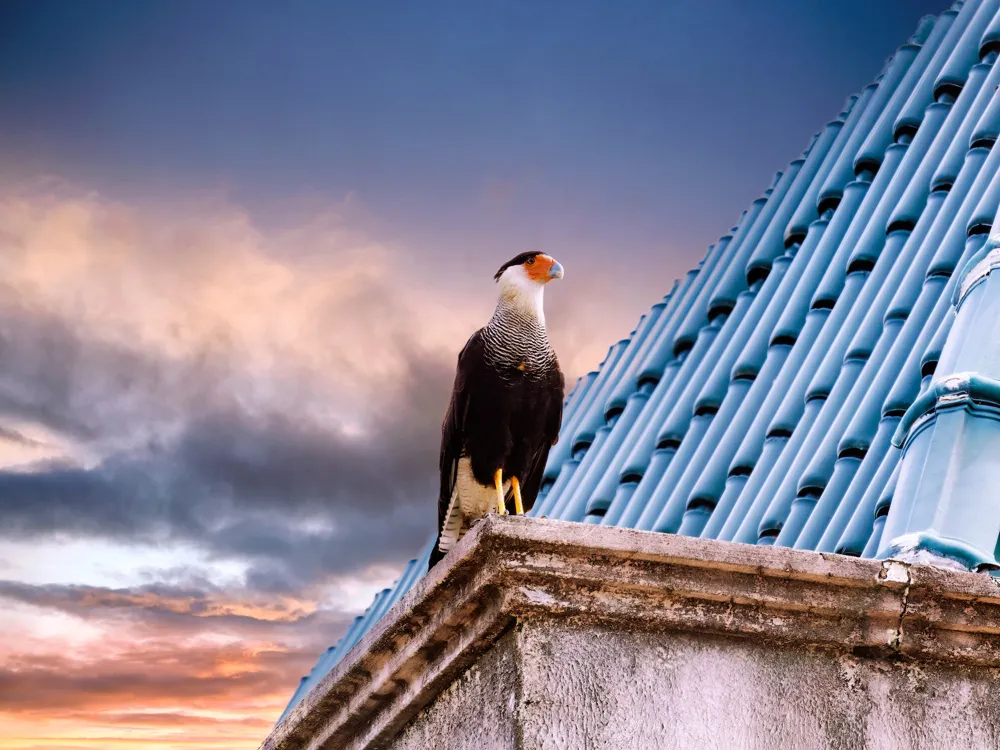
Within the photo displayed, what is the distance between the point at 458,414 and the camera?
4785 mm

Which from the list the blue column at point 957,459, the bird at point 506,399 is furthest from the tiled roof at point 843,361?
the bird at point 506,399

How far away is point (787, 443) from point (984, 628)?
2857 millimetres

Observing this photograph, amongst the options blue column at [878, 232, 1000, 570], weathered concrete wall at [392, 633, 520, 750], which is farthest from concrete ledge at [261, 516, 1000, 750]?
blue column at [878, 232, 1000, 570]

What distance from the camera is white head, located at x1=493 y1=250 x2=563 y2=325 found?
4816mm

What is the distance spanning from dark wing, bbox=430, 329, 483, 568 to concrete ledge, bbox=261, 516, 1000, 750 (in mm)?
1510

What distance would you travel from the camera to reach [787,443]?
6.00 metres

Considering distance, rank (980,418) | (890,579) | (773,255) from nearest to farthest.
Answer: (890,579)
(980,418)
(773,255)

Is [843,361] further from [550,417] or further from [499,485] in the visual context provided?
[499,485]

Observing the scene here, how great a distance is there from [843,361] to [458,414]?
2232 mm

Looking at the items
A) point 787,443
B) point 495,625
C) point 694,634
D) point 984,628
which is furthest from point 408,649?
point 787,443

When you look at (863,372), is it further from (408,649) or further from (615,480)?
(408,649)

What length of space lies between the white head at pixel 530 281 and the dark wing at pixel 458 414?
0.18 metres

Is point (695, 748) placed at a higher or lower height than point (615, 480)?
lower

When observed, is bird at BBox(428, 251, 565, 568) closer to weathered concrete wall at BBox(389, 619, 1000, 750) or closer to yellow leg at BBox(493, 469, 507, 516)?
yellow leg at BBox(493, 469, 507, 516)
